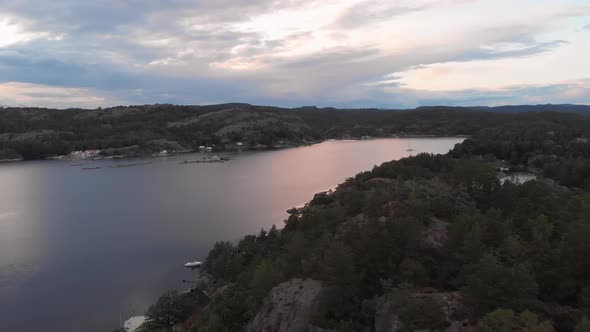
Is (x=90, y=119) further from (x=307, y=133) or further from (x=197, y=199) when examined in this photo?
(x=197, y=199)

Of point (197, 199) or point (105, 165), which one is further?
point (105, 165)

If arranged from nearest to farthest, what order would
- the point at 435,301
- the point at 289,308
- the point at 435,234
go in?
the point at 435,301, the point at 289,308, the point at 435,234

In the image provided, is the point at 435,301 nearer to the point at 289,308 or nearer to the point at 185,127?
the point at 289,308

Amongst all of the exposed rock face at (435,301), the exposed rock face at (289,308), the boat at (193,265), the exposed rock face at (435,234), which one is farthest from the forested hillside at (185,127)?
the exposed rock face at (435,301)

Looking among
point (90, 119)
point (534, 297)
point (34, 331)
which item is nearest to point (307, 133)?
point (90, 119)

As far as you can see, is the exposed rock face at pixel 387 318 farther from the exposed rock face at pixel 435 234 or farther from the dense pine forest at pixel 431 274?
the exposed rock face at pixel 435 234

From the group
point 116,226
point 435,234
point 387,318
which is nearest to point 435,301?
point 387,318

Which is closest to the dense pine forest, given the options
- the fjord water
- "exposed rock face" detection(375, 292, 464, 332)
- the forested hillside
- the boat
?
"exposed rock face" detection(375, 292, 464, 332)
